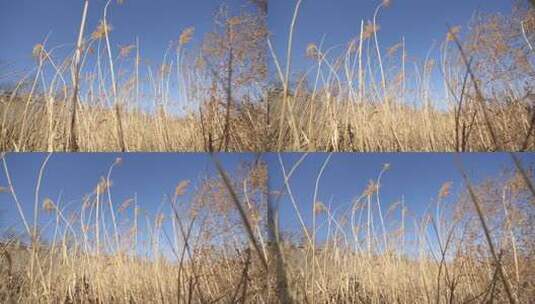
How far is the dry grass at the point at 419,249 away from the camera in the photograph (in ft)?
7.73

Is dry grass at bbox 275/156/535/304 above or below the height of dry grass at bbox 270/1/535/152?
below

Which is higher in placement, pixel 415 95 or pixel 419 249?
pixel 415 95

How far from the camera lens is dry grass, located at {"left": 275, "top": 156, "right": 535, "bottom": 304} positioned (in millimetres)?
2355

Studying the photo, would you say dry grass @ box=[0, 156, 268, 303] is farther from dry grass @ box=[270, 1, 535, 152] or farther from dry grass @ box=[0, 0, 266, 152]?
dry grass @ box=[270, 1, 535, 152]

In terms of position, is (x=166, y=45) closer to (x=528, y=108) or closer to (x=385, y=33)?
(x=385, y=33)

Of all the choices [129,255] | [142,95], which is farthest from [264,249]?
[142,95]

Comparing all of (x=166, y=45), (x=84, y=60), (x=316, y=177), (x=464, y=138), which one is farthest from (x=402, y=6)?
(x=84, y=60)

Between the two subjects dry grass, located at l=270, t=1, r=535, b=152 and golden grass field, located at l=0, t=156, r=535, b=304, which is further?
dry grass, located at l=270, t=1, r=535, b=152

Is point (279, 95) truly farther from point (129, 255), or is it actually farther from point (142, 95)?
point (129, 255)

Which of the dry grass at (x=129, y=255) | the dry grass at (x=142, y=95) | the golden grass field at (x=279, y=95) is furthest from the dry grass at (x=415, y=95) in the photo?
the dry grass at (x=129, y=255)

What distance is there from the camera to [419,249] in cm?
237

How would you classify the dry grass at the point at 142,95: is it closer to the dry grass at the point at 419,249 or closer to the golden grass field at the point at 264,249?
the golden grass field at the point at 264,249

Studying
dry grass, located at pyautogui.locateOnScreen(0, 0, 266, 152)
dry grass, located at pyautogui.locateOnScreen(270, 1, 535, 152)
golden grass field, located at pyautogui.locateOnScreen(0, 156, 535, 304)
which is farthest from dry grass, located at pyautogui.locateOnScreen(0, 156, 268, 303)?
dry grass, located at pyautogui.locateOnScreen(270, 1, 535, 152)

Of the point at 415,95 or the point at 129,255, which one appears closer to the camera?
the point at 129,255
